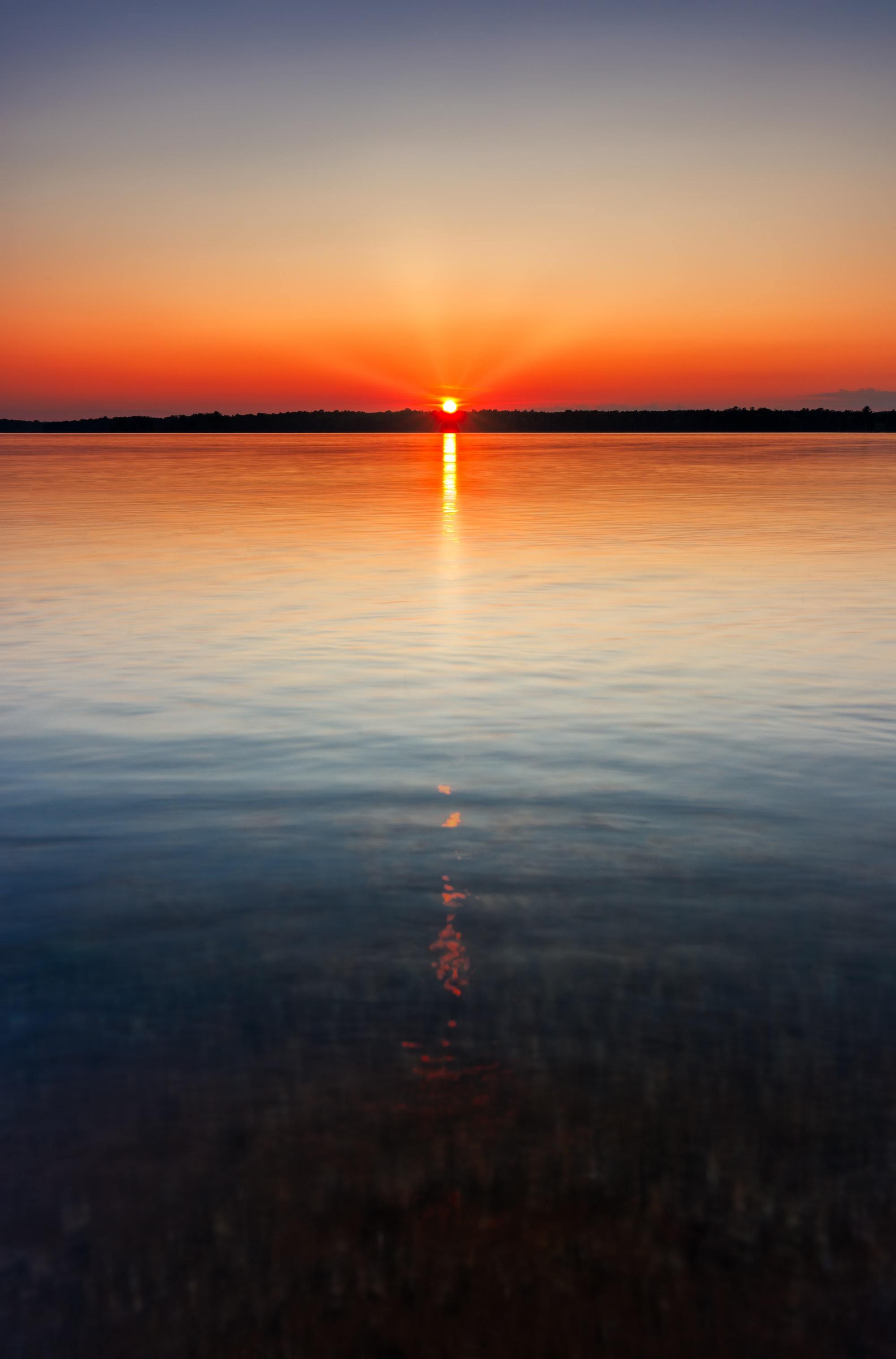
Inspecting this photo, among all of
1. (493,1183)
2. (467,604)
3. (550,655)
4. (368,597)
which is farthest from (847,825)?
(368,597)

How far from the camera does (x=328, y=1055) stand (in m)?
5.75

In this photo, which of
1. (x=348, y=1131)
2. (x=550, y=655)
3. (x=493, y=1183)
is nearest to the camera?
(x=493, y=1183)

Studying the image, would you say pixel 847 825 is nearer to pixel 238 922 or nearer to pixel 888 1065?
pixel 888 1065

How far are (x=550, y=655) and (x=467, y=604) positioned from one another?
17.2 feet

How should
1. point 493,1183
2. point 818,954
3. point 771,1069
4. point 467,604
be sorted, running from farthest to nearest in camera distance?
1. point 467,604
2. point 818,954
3. point 771,1069
4. point 493,1183

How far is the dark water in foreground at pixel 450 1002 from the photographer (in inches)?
168

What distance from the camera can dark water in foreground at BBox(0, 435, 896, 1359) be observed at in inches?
168

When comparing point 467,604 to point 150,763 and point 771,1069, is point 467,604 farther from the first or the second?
point 771,1069

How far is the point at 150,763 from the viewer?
449 inches

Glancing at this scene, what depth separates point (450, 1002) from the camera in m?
6.32

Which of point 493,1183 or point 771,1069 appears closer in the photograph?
point 493,1183

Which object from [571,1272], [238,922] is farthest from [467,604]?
[571,1272]

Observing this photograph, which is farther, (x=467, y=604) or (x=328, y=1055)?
(x=467, y=604)

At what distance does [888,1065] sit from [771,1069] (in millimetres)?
510
